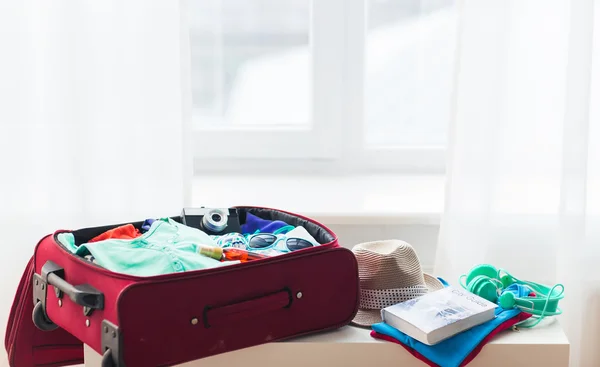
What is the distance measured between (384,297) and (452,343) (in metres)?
0.17

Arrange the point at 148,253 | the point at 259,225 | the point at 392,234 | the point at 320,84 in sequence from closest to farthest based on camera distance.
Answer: the point at 148,253 → the point at 259,225 → the point at 392,234 → the point at 320,84

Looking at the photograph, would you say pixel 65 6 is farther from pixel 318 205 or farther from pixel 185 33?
pixel 318 205

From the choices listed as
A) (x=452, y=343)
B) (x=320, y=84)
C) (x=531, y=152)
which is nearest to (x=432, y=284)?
(x=452, y=343)

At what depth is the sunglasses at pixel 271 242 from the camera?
1.23 meters

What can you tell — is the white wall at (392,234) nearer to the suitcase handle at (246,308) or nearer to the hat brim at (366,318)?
the hat brim at (366,318)

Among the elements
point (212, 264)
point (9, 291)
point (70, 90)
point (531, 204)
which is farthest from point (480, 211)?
point (9, 291)

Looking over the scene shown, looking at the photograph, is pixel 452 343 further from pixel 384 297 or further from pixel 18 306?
pixel 18 306

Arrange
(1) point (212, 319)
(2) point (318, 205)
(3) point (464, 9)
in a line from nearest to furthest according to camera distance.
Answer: (1) point (212, 319) → (3) point (464, 9) → (2) point (318, 205)

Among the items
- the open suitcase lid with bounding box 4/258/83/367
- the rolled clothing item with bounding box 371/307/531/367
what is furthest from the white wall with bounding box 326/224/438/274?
the open suitcase lid with bounding box 4/258/83/367

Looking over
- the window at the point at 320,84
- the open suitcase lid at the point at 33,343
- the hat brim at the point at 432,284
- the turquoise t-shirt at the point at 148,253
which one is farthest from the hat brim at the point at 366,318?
the window at the point at 320,84

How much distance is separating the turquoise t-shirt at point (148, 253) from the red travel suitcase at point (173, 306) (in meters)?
0.04

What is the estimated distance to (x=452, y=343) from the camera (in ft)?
3.78

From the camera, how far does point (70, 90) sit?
1.55 meters

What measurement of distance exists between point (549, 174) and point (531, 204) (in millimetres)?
73
